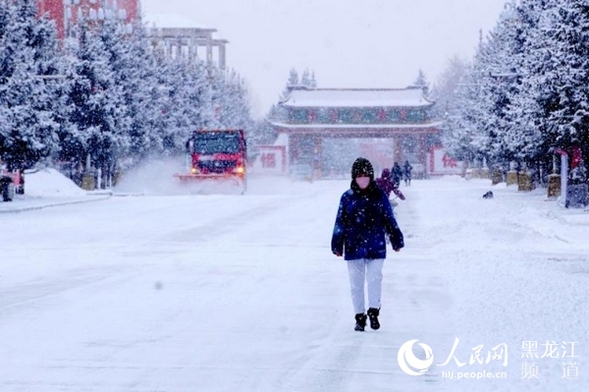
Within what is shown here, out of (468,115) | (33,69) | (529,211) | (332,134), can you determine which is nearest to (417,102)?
(332,134)

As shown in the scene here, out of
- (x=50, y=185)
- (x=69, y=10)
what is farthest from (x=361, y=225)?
(x=69, y=10)

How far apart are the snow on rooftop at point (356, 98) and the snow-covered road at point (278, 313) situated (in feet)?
266

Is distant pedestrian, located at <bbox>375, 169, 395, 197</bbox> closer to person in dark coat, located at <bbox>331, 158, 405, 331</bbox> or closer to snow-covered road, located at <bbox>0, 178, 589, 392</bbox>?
snow-covered road, located at <bbox>0, 178, 589, 392</bbox>

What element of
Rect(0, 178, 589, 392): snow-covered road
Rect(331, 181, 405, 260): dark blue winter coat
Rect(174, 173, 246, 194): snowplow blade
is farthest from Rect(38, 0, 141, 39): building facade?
Rect(331, 181, 405, 260): dark blue winter coat

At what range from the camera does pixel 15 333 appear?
30.4 ft

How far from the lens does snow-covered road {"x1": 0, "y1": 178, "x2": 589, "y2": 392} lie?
7250 mm

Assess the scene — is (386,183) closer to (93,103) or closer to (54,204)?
(54,204)

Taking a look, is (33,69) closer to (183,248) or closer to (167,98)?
(183,248)

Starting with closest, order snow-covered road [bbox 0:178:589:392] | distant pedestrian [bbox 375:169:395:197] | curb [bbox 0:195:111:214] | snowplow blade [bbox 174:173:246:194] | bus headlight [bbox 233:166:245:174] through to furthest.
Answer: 1. snow-covered road [bbox 0:178:589:392]
2. distant pedestrian [bbox 375:169:395:197]
3. curb [bbox 0:195:111:214]
4. snowplow blade [bbox 174:173:246:194]
5. bus headlight [bbox 233:166:245:174]

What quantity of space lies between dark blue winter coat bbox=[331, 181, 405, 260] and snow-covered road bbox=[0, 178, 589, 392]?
0.76 m

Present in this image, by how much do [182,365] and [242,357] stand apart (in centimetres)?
55

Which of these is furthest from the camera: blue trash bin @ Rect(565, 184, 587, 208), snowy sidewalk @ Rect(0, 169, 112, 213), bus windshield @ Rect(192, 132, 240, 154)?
bus windshield @ Rect(192, 132, 240, 154)

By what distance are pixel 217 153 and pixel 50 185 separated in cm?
1052

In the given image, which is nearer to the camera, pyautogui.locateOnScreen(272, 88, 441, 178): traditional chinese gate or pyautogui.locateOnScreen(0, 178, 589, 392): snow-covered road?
pyautogui.locateOnScreen(0, 178, 589, 392): snow-covered road
